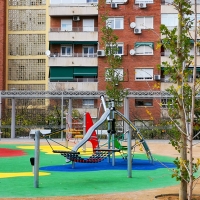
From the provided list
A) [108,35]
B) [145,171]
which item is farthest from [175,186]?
[108,35]

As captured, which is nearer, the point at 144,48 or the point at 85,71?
the point at 144,48

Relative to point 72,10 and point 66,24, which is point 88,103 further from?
point 72,10

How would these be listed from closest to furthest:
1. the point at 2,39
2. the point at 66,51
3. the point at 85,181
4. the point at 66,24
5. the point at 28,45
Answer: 1. the point at 85,181
2. the point at 66,24
3. the point at 66,51
4. the point at 2,39
5. the point at 28,45

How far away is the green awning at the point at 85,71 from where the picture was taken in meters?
43.4

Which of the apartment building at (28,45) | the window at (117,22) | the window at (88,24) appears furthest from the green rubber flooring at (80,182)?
the apartment building at (28,45)

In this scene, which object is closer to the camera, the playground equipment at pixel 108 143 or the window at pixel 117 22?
the playground equipment at pixel 108 143

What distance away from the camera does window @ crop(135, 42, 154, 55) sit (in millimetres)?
42531

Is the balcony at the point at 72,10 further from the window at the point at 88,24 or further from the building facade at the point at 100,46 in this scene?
the window at the point at 88,24

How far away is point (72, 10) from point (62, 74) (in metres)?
5.05

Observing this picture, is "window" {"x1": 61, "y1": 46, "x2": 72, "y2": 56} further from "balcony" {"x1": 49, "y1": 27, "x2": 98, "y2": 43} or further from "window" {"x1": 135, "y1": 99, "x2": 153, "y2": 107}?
"window" {"x1": 135, "y1": 99, "x2": 153, "y2": 107}

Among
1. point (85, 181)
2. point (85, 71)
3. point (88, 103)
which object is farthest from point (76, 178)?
point (88, 103)

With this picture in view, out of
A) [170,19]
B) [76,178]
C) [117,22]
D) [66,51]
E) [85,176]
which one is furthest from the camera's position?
[66,51]

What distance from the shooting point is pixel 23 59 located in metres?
49.4

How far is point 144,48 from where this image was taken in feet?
140
